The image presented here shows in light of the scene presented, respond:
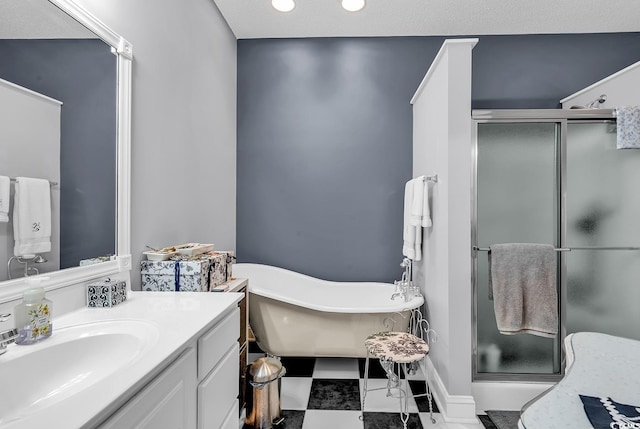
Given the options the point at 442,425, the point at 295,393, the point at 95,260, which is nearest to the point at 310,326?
the point at 295,393

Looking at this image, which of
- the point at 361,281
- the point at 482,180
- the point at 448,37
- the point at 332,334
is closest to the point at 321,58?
the point at 448,37

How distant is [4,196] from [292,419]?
1.71 meters

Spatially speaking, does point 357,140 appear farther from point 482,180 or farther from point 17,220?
point 17,220

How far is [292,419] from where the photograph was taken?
1886 mm

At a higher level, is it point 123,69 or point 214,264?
point 123,69

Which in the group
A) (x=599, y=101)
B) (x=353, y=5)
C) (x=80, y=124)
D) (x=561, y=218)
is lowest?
(x=561, y=218)

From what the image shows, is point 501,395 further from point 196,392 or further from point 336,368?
point 196,392

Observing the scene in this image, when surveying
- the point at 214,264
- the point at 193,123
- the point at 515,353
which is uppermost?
the point at 193,123

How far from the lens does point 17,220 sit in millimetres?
994

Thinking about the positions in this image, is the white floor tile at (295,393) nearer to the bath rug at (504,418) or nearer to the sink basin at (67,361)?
the bath rug at (504,418)

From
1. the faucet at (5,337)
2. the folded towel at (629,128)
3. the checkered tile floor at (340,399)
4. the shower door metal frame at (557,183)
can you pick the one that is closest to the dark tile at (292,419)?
the checkered tile floor at (340,399)

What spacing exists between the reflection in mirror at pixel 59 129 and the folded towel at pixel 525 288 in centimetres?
206

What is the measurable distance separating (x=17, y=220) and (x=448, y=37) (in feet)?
10.8

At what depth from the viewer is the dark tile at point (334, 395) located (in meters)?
2.01
